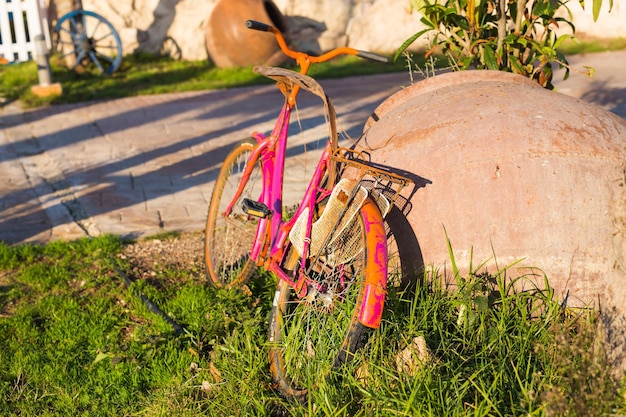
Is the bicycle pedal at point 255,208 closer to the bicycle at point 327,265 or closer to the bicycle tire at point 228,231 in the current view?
the bicycle at point 327,265

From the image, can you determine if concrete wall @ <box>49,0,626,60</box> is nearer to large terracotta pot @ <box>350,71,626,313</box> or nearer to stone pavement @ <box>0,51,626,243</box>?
stone pavement @ <box>0,51,626,243</box>

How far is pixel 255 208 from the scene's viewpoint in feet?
13.3

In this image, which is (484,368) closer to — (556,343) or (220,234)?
(556,343)

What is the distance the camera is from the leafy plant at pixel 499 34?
181 inches

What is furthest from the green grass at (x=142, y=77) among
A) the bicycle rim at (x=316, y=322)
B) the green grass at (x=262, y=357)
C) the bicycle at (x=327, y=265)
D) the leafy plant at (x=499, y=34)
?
the bicycle rim at (x=316, y=322)

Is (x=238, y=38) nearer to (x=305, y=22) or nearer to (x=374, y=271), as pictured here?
(x=305, y=22)

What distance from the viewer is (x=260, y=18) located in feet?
39.2

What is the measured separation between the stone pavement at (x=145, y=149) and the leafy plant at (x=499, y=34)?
1.08 metres

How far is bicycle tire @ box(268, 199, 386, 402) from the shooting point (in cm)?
333

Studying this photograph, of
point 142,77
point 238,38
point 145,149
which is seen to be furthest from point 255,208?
point 238,38

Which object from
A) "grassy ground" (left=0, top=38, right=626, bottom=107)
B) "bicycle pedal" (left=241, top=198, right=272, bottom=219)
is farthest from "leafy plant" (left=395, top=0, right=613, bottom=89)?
"grassy ground" (left=0, top=38, right=626, bottom=107)

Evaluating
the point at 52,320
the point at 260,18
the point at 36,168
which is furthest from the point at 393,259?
the point at 260,18

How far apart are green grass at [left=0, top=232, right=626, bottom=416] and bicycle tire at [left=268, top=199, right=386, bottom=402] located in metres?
0.07

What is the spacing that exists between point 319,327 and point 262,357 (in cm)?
32
